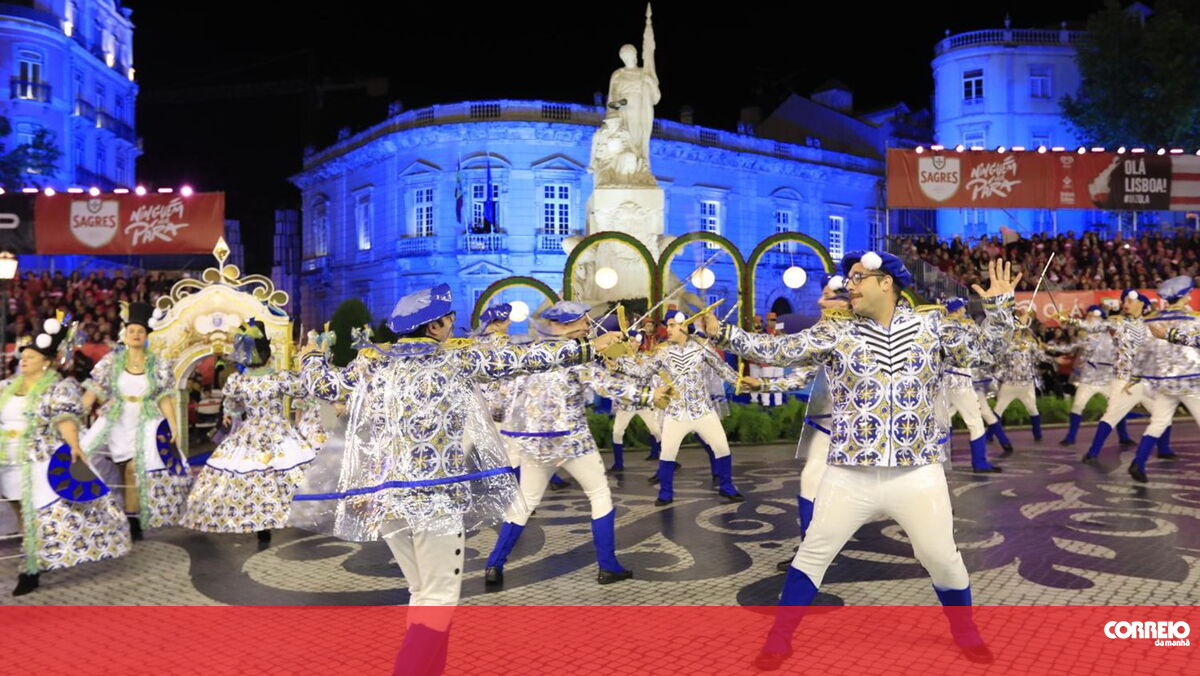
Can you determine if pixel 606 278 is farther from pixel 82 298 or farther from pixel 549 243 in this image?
pixel 549 243

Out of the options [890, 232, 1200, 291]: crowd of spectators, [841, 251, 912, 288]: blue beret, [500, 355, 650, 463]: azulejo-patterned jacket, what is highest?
[890, 232, 1200, 291]: crowd of spectators

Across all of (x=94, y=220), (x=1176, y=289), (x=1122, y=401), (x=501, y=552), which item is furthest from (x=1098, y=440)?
(x=94, y=220)

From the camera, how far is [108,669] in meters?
5.07

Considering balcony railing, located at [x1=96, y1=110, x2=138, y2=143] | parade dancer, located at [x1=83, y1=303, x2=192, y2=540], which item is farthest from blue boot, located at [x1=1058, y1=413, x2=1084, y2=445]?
balcony railing, located at [x1=96, y1=110, x2=138, y2=143]

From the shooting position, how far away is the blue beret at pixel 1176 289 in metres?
9.66

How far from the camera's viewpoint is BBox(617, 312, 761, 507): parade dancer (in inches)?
367

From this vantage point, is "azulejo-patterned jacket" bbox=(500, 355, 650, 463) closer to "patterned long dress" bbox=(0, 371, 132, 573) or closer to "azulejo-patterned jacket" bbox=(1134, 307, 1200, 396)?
"patterned long dress" bbox=(0, 371, 132, 573)

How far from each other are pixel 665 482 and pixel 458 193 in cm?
2589

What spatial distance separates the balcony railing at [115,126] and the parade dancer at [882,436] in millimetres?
44059

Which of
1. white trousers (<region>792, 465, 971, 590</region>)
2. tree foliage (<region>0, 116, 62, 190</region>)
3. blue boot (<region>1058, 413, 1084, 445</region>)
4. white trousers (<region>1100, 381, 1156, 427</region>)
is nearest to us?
white trousers (<region>792, 465, 971, 590</region>)

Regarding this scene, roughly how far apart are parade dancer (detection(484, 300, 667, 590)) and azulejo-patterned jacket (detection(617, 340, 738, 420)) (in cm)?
205

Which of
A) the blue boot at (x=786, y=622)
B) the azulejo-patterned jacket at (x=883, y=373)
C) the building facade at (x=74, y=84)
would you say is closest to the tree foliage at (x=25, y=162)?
the building facade at (x=74, y=84)

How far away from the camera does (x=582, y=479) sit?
6.79 metres

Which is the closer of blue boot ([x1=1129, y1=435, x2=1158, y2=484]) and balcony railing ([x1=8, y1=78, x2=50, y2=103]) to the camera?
blue boot ([x1=1129, y1=435, x2=1158, y2=484])
